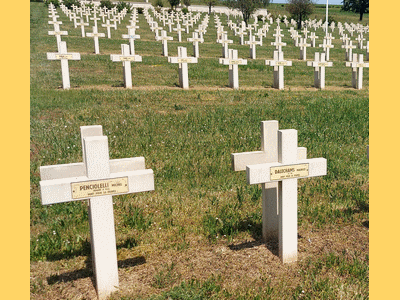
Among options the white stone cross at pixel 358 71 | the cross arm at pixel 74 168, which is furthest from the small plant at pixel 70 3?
the cross arm at pixel 74 168

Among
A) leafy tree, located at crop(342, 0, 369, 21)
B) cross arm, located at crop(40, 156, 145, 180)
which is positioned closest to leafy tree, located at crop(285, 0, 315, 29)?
leafy tree, located at crop(342, 0, 369, 21)

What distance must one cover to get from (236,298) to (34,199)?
3271 mm

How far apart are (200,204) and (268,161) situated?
1317 mm

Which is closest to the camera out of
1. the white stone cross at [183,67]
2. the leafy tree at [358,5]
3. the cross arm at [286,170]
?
the cross arm at [286,170]

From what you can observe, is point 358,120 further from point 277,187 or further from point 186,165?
point 277,187

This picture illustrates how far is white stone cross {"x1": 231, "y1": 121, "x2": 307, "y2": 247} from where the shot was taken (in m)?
4.77

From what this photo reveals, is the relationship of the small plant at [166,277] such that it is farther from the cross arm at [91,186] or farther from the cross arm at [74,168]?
the cross arm at [74,168]

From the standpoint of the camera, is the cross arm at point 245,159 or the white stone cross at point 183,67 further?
the white stone cross at point 183,67

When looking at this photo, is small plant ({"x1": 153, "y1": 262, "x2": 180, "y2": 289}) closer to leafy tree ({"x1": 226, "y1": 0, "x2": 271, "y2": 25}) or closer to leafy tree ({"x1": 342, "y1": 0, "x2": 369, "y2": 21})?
leafy tree ({"x1": 226, "y1": 0, "x2": 271, "y2": 25})

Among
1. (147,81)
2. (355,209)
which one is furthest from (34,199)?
(147,81)

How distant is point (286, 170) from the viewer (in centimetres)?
438

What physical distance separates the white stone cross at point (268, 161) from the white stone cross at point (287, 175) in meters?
0.39

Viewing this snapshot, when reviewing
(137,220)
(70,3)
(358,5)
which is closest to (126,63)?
(137,220)

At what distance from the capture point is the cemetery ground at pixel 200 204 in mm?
4203
